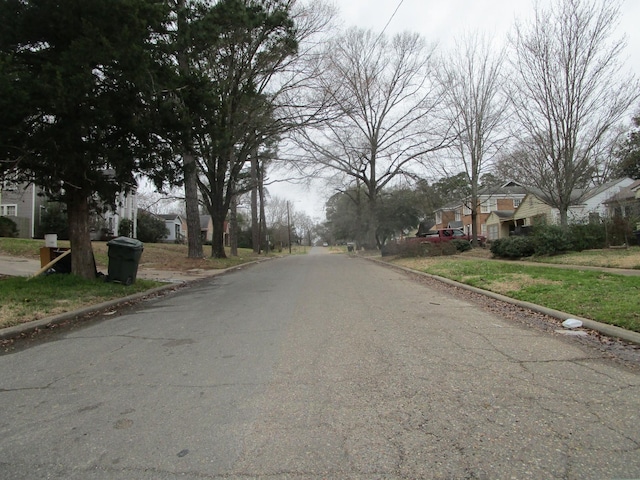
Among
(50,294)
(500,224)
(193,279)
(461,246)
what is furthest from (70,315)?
(500,224)

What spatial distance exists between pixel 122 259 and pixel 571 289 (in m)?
10.6

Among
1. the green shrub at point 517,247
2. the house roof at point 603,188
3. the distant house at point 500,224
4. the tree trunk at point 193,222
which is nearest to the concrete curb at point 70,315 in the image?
the tree trunk at point 193,222

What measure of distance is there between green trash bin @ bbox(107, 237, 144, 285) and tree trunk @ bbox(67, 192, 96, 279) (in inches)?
21.8

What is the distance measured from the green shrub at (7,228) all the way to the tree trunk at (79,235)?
21004mm

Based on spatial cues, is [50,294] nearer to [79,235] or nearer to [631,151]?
[79,235]

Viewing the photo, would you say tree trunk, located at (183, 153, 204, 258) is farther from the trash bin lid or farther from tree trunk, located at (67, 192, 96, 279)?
tree trunk, located at (67, 192, 96, 279)

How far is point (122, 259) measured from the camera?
12.0 metres

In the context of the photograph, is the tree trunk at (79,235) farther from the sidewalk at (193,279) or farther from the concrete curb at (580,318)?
Answer: the concrete curb at (580,318)

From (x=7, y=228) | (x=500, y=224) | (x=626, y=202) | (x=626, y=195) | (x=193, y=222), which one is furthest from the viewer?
(x=500, y=224)

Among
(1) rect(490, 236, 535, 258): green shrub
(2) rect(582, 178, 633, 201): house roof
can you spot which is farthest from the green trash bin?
(2) rect(582, 178, 633, 201): house roof

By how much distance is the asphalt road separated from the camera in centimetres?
301

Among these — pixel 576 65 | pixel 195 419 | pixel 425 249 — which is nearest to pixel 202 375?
pixel 195 419

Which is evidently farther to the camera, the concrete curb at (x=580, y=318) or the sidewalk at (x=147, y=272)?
the sidewalk at (x=147, y=272)

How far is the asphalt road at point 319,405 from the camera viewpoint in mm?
3012
